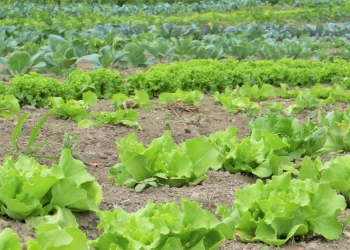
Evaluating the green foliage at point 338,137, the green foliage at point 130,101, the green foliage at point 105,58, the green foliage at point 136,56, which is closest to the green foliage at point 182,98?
the green foliage at point 130,101

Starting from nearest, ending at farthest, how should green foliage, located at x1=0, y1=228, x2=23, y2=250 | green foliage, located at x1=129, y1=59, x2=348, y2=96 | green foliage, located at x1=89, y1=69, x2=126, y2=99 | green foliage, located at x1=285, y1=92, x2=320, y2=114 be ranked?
1. green foliage, located at x1=0, y1=228, x2=23, y2=250
2. green foliage, located at x1=285, y1=92, x2=320, y2=114
3. green foliage, located at x1=89, y1=69, x2=126, y2=99
4. green foliage, located at x1=129, y1=59, x2=348, y2=96

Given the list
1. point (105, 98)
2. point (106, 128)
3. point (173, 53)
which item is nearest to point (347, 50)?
point (173, 53)

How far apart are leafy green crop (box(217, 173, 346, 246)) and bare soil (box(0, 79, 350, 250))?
0.21ft

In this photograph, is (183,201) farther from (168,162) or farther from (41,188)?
(168,162)

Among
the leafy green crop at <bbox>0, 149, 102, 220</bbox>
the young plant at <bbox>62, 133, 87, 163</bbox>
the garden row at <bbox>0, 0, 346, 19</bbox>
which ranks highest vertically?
the leafy green crop at <bbox>0, 149, 102, 220</bbox>

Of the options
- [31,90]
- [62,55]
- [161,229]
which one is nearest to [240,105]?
[31,90]

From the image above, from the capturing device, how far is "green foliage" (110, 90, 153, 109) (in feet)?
21.1

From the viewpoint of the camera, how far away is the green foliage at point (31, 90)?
21.8 feet

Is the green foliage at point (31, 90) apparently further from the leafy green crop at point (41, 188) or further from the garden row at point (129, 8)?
the garden row at point (129, 8)

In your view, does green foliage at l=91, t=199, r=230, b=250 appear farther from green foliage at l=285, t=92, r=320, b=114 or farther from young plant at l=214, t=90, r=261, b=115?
green foliage at l=285, t=92, r=320, b=114

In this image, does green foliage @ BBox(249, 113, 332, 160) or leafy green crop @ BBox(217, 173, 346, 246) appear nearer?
leafy green crop @ BBox(217, 173, 346, 246)

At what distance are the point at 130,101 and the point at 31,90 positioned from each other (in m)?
1.05

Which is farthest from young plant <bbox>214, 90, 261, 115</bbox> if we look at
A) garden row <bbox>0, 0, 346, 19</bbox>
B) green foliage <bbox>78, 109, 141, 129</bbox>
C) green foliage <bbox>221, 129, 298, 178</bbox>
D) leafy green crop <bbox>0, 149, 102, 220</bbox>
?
garden row <bbox>0, 0, 346, 19</bbox>

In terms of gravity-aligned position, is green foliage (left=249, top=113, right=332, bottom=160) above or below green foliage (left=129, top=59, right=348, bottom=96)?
above
